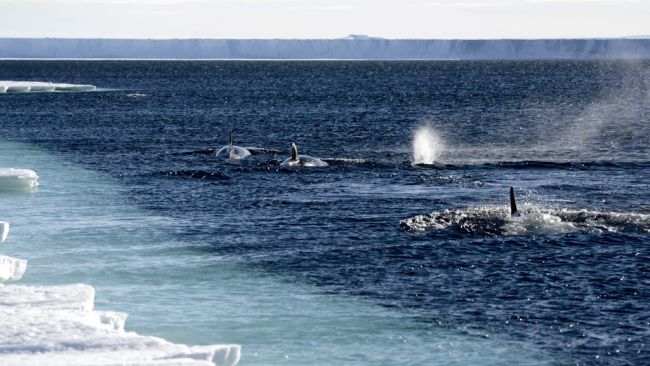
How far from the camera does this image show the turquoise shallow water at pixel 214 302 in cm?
2766

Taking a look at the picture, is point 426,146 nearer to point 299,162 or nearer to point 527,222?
point 299,162

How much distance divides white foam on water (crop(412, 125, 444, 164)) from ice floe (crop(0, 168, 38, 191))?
2769 cm

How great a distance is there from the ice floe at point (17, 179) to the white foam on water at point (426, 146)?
90.9 feet

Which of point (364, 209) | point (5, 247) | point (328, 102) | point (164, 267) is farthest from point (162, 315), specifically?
point (328, 102)

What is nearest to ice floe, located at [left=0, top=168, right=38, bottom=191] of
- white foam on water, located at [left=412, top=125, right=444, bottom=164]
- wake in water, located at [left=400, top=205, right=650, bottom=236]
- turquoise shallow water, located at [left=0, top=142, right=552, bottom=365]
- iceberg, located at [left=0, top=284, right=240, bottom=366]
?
turquoise shallow water, located at [left=0, top=142, right=552, bottom=365]

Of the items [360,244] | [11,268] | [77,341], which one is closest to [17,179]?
[360,244]

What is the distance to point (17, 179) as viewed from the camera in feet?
175

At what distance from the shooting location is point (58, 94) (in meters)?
172

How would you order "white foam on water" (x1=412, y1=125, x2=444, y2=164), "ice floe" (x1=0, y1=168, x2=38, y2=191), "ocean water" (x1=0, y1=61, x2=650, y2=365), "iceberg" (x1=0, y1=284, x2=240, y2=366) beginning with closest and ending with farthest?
"iceberg" (x1=0, y1=284, x2=240, y2=366) → "ocean water" (x1=0, y1=61, x2=650, y2=365) → "ice floe" (x1=0, y1=168, x2=38, y2=191) → "white foam on water" (x1=412, y1=125, x2=444, y2=164)

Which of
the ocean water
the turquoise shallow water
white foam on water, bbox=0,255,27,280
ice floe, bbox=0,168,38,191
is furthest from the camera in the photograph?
ice floe, bbox=0,168,38,191

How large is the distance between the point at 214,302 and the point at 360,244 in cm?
1115

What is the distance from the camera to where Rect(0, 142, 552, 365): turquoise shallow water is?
27656 mm

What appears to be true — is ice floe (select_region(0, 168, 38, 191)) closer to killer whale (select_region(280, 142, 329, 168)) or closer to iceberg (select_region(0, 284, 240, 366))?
killer whale (select_region(280, 142, 329, 168))

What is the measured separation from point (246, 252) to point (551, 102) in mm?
128255
